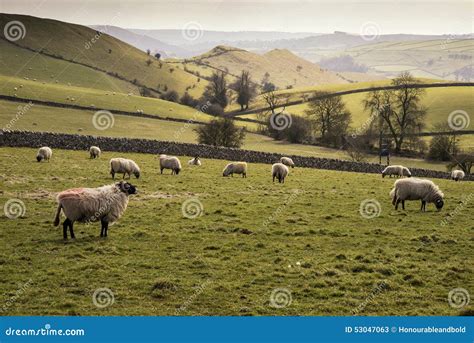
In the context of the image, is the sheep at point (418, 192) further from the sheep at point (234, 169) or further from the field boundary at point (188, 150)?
the field boundary at point (188, 150)

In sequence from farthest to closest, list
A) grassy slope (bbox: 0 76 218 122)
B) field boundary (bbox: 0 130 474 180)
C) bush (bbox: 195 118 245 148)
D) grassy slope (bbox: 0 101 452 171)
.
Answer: grassy slope (bbox: 0 76 218 122), grassy slope (bbox: 0 101 452 171), bush (bbox: 195 118 245 148), field boundary (bbox: 0 130 474 180)

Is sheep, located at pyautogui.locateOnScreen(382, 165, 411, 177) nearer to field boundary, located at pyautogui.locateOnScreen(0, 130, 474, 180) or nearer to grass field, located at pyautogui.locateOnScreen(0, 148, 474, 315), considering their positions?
field boundary, located at pyautogui.locateOnScreen(0, 130, 474, 180)

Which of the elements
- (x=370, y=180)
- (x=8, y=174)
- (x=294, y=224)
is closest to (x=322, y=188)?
(x=370, y=180)

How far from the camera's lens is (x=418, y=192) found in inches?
902

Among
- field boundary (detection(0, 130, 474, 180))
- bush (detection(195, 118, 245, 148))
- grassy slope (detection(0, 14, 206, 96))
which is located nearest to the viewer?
field boundary (detection(0, 130, 474, 180))

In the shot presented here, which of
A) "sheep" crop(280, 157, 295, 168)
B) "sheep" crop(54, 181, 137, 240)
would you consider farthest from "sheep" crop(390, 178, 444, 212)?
"sheep" crop(280, 157, 295, 168)

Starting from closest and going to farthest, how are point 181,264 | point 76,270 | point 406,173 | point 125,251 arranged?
point 76,270, point 181,264, point 125,251, point 406,173

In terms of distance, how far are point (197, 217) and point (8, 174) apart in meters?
13.2

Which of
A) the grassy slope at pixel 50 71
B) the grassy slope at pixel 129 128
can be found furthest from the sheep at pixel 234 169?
the grassy slope at pixel 50 71

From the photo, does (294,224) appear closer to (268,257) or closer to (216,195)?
(268,257)

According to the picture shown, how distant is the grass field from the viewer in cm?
1166

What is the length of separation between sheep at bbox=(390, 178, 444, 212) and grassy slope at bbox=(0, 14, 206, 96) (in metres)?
109

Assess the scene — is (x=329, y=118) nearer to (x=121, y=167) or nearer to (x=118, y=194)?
(x=121, y=167)

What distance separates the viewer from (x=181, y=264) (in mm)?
14305
